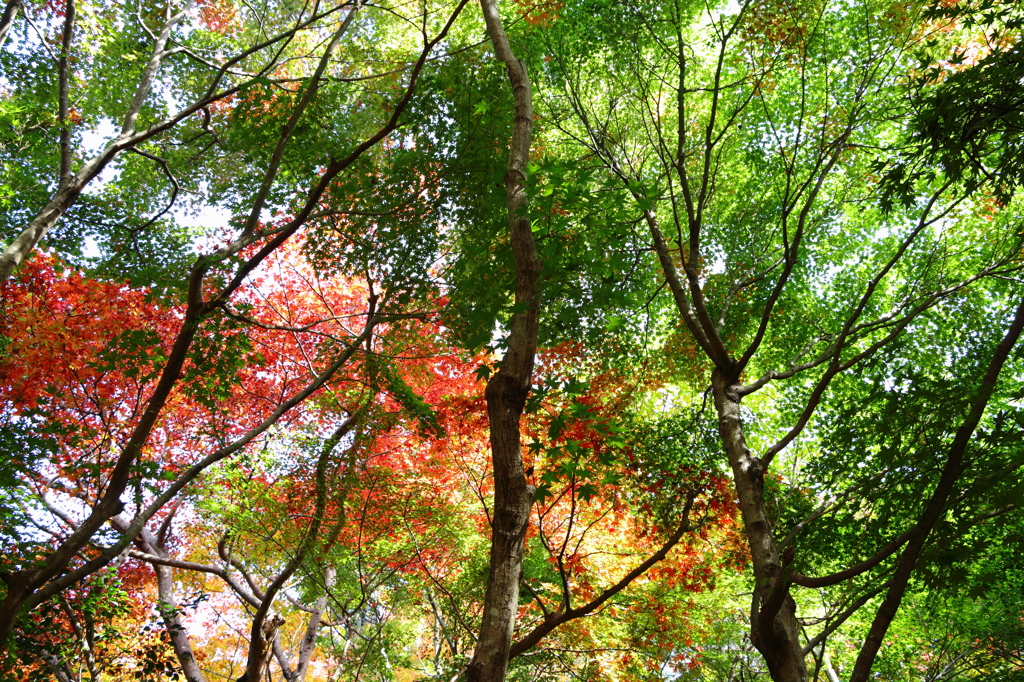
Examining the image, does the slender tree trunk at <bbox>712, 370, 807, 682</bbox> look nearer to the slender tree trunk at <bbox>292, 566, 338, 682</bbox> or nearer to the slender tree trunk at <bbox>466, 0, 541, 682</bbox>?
the slender tree trunk at <bbox>466, 0, 541, 682</bbox>

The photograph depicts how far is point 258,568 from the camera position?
31.6ft

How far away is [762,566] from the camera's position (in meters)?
5.00

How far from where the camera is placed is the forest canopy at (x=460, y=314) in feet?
20.5

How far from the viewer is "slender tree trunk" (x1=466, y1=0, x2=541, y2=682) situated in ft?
9.56

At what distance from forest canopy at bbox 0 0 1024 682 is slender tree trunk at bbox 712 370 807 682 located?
0.05m

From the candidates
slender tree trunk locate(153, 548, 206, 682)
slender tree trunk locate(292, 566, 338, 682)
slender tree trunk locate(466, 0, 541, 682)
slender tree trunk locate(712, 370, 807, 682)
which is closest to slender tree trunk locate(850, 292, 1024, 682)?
slender tree trunk locate(712, 370, 807, 682)

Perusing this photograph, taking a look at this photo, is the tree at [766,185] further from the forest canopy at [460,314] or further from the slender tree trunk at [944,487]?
the slender tree trunk at [944,487]

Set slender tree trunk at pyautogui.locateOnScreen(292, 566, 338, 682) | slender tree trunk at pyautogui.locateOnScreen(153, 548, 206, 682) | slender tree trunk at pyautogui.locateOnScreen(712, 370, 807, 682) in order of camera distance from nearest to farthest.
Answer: slender tree trunk at pyautogui.locateOnScreen(712, 370, 807, 682) → slender tree trunk at pyautogui.locateOnScreen(153, 548, 206, 682) → slender tree trunk at pyautogui.locateOnScreen(292, 566, 338, 682)

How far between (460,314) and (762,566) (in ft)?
13.8

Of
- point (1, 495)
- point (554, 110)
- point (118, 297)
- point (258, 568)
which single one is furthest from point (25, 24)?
point (258, 568)

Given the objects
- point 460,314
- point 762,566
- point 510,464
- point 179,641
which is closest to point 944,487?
point 510,464

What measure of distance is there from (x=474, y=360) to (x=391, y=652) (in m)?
5.90

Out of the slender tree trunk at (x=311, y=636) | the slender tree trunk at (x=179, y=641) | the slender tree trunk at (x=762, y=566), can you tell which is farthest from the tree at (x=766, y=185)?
the slender tree trunk at (x=179, y=641)

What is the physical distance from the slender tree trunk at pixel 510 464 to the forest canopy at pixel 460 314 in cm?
189
